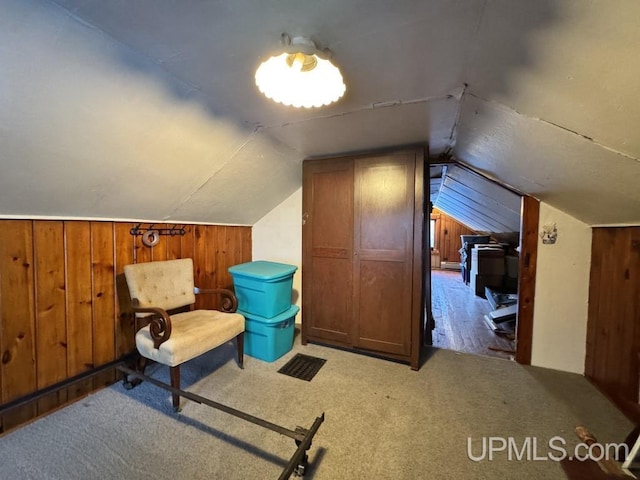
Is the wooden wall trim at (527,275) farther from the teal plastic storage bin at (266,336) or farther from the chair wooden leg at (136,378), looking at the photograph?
the chair wooden leg at (136,378)

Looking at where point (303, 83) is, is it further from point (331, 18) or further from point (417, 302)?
point (417, 302)

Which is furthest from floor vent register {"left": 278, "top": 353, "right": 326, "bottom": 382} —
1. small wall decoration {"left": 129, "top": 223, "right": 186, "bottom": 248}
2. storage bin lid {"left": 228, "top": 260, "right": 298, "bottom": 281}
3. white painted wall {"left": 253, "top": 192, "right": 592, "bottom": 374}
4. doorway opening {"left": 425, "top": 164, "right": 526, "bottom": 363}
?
white painted wall {"left": 253, "top": 192, "right": 592, "bottom": 374}

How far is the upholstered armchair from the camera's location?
1.58 m

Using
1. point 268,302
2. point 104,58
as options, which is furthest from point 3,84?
point 268,302

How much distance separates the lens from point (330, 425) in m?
1.50

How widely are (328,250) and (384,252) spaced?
20.7 inches

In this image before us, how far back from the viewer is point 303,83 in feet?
3.95

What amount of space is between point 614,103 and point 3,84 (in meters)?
2.25

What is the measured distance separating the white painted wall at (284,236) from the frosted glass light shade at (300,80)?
5.95 ft

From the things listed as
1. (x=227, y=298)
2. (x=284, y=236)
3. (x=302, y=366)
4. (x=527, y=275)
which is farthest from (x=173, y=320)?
(x=527, y=275)

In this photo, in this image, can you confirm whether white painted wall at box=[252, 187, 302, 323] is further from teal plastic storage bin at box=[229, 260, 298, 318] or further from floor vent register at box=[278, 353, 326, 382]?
floor vent register at box=[278, 353, 326, 382]

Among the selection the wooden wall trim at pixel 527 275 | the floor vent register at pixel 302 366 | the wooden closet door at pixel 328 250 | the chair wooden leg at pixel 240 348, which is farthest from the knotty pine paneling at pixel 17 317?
the wooden wall trim at pixel 527 275

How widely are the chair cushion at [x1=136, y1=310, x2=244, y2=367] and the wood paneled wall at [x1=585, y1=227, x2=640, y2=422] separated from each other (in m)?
2.68

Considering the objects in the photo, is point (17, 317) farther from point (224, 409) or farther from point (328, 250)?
point (328, 250)
